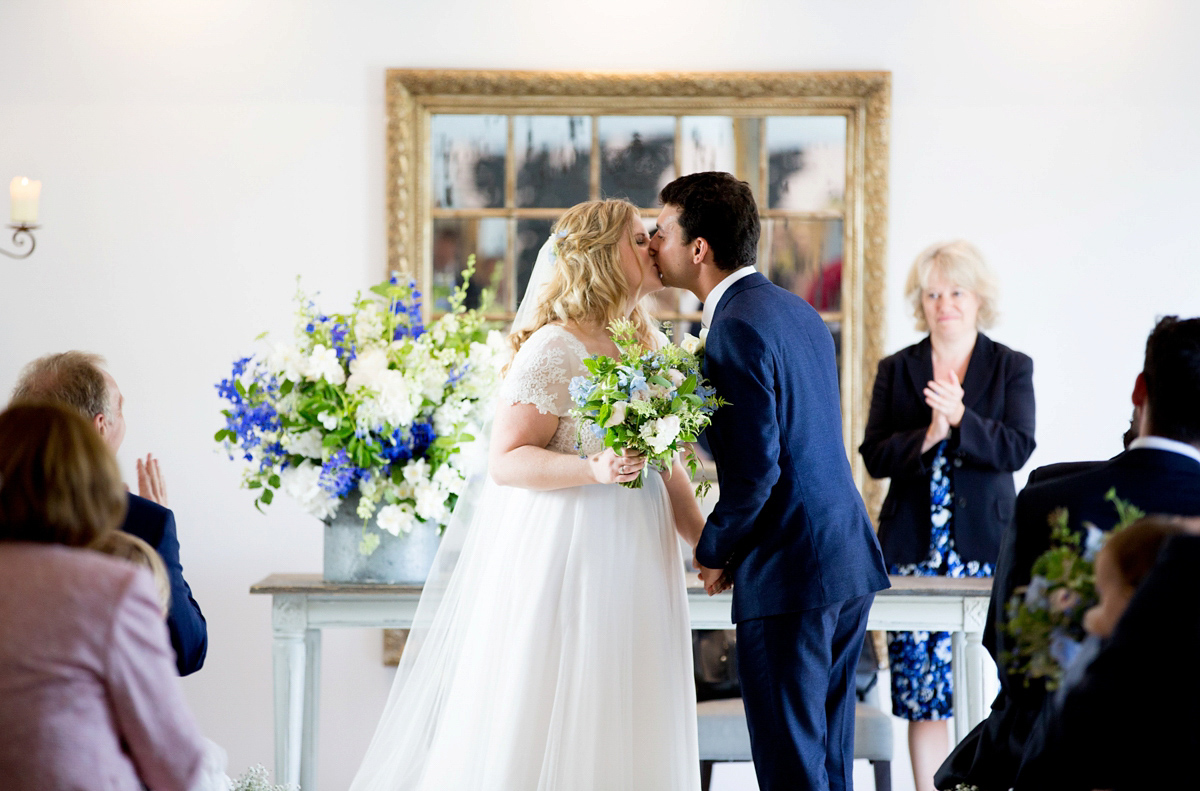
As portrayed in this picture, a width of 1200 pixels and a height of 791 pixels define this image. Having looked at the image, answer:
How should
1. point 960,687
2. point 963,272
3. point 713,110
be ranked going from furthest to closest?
point 713,110 → point 963,272 → point 960,687

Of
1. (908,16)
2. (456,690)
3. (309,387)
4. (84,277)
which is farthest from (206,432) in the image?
(908,16)

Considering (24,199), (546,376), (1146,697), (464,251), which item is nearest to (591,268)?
(546,376)

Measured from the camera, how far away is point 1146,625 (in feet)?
4.24

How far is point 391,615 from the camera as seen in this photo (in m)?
2.95

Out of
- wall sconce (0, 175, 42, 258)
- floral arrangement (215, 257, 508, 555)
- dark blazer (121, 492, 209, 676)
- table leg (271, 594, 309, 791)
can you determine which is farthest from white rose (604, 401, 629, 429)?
wall sconce (0, 175, 42, 258)

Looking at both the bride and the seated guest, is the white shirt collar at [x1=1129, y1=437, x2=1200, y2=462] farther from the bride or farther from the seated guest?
the seated guest

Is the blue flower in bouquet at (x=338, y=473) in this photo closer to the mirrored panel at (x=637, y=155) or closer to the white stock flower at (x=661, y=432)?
the white stock flower at (x=661, y=432)

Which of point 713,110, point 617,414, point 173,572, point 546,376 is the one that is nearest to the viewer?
point 173,572

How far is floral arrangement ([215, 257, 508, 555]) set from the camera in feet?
9.13

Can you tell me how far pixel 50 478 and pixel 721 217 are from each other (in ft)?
5.34

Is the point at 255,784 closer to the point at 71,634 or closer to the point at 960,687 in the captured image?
the point at 71,634

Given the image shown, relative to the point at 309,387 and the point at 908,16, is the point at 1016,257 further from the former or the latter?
the point at 309,387

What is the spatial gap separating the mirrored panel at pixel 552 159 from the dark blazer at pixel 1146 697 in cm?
335

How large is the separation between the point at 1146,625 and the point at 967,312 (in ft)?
8.40
